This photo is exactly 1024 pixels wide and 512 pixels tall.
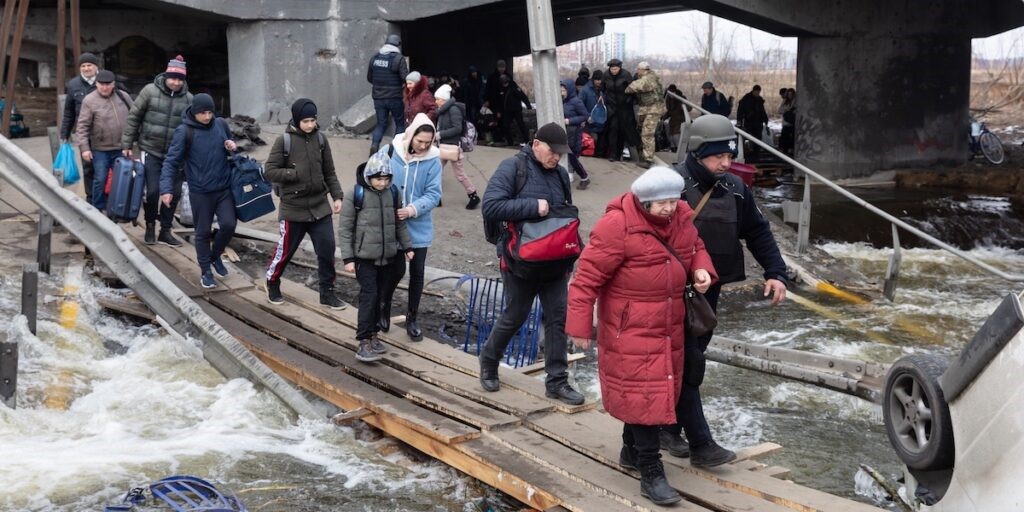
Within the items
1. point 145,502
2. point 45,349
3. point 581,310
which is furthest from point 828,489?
point 45,349

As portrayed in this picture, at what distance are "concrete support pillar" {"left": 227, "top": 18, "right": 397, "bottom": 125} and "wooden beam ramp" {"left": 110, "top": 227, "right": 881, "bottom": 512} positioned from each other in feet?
34.4

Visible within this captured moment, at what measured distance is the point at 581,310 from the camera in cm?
504

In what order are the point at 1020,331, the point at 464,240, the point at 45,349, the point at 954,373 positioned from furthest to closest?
the point at 464,240 < the point at 45,349 < the point at 954,373 < the point at 1020,331

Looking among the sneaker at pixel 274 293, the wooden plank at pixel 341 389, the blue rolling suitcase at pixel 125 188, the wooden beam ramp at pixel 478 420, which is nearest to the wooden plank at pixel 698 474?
the wooden beam ramp at pixel 478 420

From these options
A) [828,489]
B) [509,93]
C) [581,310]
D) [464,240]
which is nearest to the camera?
[581,310]

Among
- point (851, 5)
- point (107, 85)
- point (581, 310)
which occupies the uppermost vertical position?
point (851, 5)

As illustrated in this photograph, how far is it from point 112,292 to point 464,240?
3.85 meters

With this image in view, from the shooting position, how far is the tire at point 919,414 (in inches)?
189

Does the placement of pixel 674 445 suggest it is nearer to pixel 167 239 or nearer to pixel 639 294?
pixel 639 294

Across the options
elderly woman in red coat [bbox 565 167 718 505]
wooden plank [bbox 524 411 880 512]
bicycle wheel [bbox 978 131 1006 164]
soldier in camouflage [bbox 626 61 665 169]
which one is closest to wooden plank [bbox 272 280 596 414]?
wooden plank [bbox 524 411 880 512]

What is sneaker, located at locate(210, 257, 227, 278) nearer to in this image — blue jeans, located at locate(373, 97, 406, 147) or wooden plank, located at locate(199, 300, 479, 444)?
wooden plank, located at locate(199, 300, 479, 444)

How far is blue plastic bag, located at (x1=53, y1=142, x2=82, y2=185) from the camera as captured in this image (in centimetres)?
1070

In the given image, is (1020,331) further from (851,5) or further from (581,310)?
(851,5)

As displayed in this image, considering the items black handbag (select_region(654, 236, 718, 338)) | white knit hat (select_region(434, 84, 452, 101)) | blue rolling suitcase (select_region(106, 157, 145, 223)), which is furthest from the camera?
white knit hat (select_region(434, 84, 452, 101))
